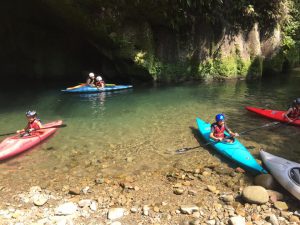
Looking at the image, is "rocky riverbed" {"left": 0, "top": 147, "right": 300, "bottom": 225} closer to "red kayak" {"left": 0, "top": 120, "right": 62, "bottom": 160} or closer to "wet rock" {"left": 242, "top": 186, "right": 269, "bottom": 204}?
"wet rock" {"left": 242, "top": 186, "right": 269, "bottom": 204}

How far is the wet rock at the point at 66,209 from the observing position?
6344 millimetres

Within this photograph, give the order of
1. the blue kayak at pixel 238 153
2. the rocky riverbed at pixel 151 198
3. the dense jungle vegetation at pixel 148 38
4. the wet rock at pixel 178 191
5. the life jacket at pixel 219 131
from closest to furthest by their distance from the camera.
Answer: the rocky riverbed at pixel 151 198
the wet rock at pixel 178 191
the blue kayak at pixel 238 153
the life jacket at pixel 219 131
the dense jungle vegetation at pixel 148 38

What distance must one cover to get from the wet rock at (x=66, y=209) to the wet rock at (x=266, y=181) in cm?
409

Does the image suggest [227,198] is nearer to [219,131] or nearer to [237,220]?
[237,220]

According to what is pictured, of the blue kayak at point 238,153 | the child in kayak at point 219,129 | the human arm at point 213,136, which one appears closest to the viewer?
the blue kayak at point 238,153

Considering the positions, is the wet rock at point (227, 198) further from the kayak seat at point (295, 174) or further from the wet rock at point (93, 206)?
the wet rock at point (93, 206)

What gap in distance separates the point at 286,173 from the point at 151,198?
9.80 feet

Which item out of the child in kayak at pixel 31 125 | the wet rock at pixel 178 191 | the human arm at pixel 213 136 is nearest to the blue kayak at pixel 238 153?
the human arm at pixel 213 136

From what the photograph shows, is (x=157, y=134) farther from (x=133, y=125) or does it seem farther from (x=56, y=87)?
(x=56, y=87)

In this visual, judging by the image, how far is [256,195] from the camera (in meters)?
6.50

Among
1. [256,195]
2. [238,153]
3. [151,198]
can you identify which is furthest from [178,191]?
[238,153]

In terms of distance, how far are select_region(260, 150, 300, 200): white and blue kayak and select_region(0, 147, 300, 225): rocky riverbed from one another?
0.20 meters

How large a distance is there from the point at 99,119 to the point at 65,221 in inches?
284

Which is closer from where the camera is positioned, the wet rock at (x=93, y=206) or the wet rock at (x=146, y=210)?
the wet rock at (x=146, y=210)
